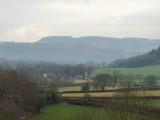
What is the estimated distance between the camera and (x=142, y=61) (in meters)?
156

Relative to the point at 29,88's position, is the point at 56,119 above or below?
below

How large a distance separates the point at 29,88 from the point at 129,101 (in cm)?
2525

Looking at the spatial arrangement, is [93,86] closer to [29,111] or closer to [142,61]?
[29,111]

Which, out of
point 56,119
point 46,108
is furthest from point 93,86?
point 56,119

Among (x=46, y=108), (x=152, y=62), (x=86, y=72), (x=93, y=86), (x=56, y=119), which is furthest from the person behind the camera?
(x=152, y=62)

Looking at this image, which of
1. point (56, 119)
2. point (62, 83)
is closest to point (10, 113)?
point (56, 119)

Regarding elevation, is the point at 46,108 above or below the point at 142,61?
below

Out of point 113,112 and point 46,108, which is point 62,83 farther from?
point 113,112

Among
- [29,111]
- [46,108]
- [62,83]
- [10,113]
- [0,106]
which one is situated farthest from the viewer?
[62,83]

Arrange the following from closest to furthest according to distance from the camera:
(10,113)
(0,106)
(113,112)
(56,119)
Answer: (113,112) → (10,113) → (0,106) → (56,119)

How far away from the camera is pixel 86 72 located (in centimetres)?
13162

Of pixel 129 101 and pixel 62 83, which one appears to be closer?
pixel 129 101

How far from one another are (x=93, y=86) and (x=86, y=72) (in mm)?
58138

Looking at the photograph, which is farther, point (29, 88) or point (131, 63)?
point (131, 63)
